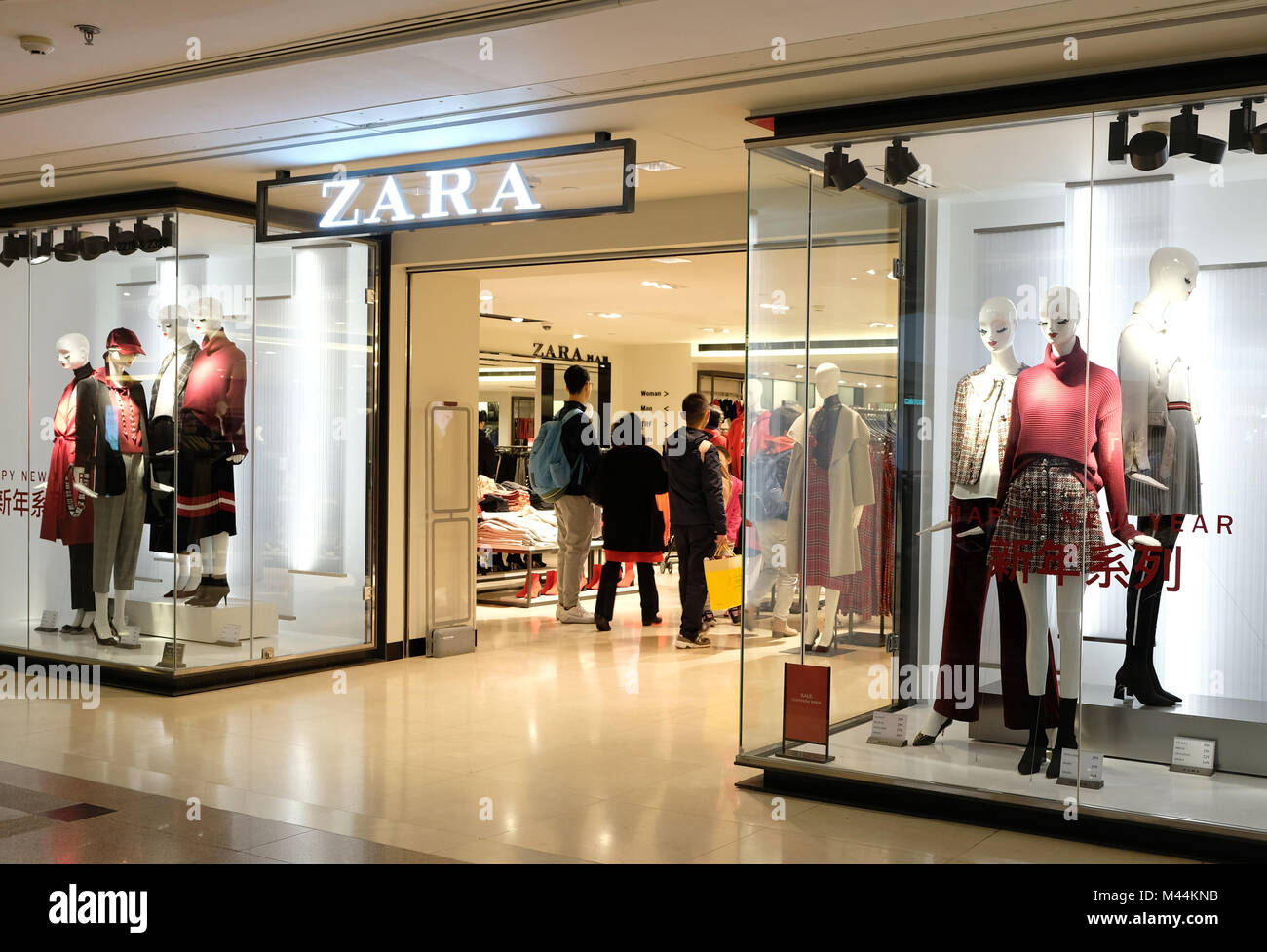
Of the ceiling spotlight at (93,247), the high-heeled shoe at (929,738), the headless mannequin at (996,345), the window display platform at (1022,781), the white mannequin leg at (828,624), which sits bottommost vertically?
the window display platform at (1022,781)

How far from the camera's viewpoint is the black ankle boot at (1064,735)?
4.45 meters

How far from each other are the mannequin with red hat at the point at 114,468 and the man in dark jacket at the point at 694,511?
347 cm

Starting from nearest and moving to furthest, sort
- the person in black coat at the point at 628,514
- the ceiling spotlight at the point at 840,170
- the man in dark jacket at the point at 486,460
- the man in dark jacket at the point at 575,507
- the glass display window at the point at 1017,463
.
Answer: the glass display window at the point at 1017,463 → the ceiling spotlight at the point at 840,170 → the person in black coat at the point at 628,514 → the man in dark jacket at the point at 575,507 → the man in dark jacket at the point at 486,460

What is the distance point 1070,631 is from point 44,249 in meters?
6.24

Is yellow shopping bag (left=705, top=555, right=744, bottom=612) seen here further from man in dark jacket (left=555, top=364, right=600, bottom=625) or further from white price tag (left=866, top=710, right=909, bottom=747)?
white price tag (left=866, top=710, right=909, bottom=747)

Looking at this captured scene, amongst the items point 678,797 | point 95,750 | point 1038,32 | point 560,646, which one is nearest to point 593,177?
point 1038,32

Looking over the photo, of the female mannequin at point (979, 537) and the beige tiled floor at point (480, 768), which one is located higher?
the female mannequin at point (979, 537)

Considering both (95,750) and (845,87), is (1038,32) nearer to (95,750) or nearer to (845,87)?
(845,87)

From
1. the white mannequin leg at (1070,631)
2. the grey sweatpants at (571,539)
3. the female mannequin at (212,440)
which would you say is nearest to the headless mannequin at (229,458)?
the female mannequin at (212,440)

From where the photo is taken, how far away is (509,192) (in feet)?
16.3

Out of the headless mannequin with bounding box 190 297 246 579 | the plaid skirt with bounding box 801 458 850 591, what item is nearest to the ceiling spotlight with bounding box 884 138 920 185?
the plaid skirt with bounding box 801 458 850 591

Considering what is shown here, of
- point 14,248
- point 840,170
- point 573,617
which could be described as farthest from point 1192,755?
point 14,248

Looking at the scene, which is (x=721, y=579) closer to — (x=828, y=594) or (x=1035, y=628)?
(x=828, y=594)

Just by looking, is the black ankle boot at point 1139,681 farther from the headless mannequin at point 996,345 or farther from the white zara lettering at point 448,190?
the white zara lettering at point 448,190
